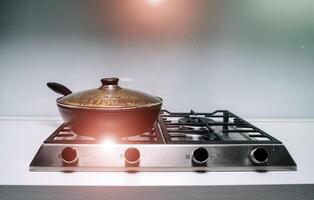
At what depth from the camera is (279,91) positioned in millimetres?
1253

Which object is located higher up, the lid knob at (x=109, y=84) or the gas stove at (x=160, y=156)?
the lid knob at (x=109, y=84)

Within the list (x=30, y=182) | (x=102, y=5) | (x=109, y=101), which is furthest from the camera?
(x=102, y=5)

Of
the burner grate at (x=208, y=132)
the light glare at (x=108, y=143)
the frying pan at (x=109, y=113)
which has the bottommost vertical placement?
the burner grate at (x=208, y=132)

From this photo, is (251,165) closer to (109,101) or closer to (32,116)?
(109,101)

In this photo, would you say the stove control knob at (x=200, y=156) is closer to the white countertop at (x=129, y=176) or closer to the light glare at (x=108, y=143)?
the white countertop at (x=129, y=176)

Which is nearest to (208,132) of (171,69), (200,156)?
(200,156)

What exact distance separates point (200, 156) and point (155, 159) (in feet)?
0.32

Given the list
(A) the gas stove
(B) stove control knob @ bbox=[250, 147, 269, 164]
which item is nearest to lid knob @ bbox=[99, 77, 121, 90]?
(A) the gas stove

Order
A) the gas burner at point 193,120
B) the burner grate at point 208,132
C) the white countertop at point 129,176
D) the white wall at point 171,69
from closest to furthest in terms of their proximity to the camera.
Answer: the white countertop at point 129,176 → the burner grate at point 208,132 → the gas burner at point 193,120 → the white wall at point 171,69

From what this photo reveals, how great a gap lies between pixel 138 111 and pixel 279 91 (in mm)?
731

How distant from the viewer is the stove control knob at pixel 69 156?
70 cm

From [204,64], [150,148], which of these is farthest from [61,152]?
[204,64]

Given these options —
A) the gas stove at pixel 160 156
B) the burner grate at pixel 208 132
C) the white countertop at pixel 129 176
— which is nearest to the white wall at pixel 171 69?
the burner grate at pixel 208 132

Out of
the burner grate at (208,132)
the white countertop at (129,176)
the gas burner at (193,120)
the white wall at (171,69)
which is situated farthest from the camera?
the white wall at (171,69)
